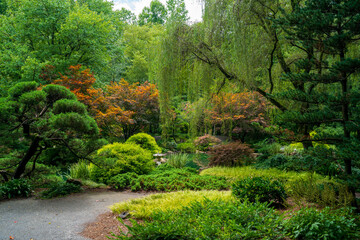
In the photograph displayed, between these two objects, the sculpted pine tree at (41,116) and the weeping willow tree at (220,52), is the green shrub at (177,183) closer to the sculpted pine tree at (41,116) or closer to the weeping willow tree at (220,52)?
the weeping willow tree at (220,52)

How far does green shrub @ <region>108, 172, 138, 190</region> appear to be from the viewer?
6.29 meters

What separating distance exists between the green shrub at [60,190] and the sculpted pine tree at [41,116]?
3.00 feet

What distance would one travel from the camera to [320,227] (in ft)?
8.11

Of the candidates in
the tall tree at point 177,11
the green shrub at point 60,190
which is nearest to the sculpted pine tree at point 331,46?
the tall tree at point 177,11

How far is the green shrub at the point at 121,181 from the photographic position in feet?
20.6

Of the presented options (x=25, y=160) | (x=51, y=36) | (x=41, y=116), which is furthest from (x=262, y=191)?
(x=51, y=36)

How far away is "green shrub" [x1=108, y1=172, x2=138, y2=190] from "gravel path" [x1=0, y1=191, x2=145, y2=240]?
1.83 feet

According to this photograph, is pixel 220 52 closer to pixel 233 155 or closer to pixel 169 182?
pixel 169 182

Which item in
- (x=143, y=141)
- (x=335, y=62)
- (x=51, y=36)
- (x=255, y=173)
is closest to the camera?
(x=335, y=62)

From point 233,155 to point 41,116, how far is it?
18.8ft

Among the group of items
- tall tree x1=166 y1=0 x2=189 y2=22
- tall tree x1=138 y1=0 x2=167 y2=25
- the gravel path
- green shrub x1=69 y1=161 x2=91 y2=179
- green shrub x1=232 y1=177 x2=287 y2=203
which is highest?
tall tree x1=138 y1=0 x2=167 y2=25

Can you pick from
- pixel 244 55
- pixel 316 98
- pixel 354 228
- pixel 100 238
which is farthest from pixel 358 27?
pixel 100 238

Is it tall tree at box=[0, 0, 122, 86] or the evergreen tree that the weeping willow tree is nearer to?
the evergreen tree

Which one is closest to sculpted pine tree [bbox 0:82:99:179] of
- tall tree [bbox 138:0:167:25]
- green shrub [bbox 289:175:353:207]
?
green shrub [bbox 289:175:353:207]
